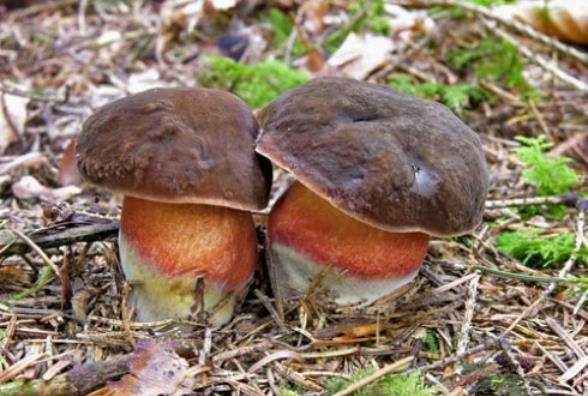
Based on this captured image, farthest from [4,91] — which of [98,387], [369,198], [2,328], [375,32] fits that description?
[375,32]

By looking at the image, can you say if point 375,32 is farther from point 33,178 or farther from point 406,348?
point 406,348

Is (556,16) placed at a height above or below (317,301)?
above

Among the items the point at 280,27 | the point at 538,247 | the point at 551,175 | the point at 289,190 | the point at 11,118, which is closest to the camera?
the point at 289,190

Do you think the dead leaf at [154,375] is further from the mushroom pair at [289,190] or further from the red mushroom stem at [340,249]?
the red mushroom stem at [340,249]

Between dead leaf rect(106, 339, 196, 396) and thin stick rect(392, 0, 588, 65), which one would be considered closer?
dead leaf rect(106, 339, 196, 396)

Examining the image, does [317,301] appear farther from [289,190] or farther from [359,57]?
[359,57]

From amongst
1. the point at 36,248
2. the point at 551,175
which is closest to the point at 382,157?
the point at 36,248

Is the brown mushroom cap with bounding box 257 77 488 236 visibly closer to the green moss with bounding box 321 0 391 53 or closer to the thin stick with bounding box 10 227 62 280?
the thin stick with bounding box 10 227 62 280

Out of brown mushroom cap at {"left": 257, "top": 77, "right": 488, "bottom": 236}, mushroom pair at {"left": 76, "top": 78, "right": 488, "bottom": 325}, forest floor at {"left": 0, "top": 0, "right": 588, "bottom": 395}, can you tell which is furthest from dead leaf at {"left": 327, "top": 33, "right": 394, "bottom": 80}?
brown mushroom cap at {"left": 257, "top": 77, "right": 488, "bottom": 236}
